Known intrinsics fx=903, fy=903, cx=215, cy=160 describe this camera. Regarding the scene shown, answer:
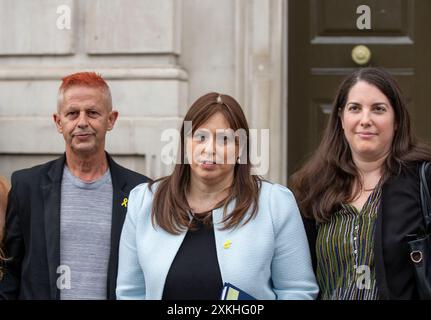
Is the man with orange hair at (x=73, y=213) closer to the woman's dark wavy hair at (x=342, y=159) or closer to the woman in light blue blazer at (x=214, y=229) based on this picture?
the woman in light blue blazer at (x=214, y=229)

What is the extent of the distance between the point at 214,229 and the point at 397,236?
0.80 metres

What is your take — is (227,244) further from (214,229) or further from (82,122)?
(82,122)

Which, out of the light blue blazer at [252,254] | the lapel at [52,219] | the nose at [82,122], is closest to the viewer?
the light blue blazer at [252,254]

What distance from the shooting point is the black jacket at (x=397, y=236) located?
388 centimetres

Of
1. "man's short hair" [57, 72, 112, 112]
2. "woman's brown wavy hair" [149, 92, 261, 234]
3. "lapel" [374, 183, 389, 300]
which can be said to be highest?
"man's short hair" [57, 72, 112, 112]

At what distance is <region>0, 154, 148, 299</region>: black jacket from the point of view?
4445 millimetres

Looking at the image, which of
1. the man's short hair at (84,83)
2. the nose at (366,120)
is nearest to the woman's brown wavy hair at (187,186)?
the nose at (366,120)

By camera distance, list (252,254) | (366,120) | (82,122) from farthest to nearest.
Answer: (82,122), (366,120), (252,254)

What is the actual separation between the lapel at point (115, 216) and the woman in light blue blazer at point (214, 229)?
21 centimetres

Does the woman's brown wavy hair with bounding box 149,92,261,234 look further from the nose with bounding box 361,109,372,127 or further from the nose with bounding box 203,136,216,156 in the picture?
the nose with bounding box 361,109,372,127

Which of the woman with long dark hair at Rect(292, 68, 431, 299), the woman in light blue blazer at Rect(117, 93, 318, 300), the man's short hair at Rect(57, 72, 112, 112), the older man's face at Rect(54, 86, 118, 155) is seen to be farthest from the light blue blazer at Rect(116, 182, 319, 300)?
the man's short hair at Rect(57, 72, 112, 112)

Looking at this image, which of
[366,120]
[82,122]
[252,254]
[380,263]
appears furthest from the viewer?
[82,122]

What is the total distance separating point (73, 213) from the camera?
4.52 m

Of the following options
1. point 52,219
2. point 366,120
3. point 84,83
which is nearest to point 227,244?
point 366,120
